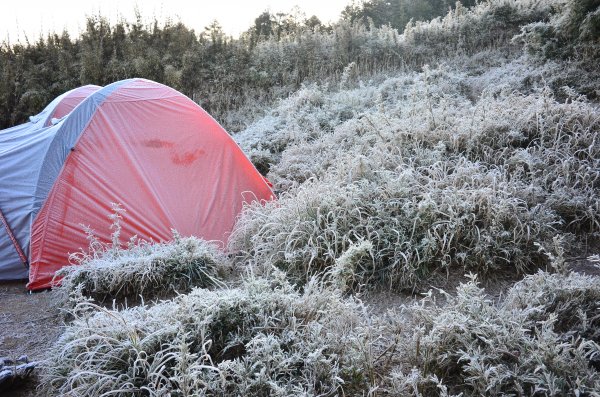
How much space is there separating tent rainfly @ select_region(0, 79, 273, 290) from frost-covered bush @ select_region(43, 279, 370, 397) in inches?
66.2

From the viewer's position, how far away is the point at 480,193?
11.5 ft

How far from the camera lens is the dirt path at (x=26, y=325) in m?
2.63

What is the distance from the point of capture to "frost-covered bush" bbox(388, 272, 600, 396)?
1954 millimetres

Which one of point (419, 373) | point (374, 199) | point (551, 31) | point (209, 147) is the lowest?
point (419, 373)

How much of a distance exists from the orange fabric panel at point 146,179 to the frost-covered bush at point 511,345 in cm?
259

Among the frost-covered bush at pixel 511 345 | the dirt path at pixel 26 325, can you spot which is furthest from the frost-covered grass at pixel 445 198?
the dirt path at pixel 26 325

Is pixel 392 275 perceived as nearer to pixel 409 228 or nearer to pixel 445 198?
pixel 409 228

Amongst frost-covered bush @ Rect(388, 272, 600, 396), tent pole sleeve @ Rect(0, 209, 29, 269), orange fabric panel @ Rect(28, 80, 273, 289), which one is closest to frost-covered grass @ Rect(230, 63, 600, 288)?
orange fabric panel @ Rect(28, 80, 273, 289)

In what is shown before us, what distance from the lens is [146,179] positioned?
169 inches

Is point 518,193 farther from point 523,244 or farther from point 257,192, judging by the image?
point 257,192

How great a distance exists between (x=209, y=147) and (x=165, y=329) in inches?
109

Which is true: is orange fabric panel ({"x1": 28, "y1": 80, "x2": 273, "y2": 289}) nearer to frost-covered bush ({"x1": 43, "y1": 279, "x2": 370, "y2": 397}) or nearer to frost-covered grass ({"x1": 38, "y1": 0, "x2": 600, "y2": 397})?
frost-covered grass ({"x1": 38, "y1": 0, "x2": 600, "y2": 397})

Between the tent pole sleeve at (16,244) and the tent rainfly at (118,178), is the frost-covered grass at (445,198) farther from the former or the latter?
the tent pole sleeve at (16,244)

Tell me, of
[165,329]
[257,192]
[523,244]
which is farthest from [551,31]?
[165,329]
